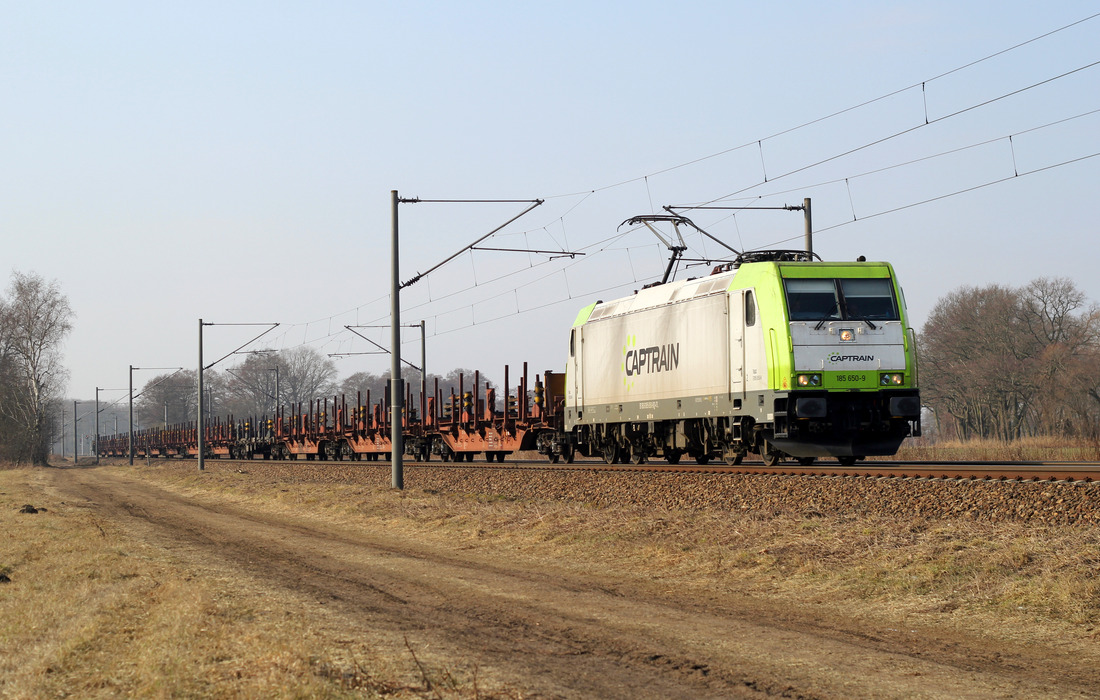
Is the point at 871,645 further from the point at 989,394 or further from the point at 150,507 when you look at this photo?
the point at 989,394

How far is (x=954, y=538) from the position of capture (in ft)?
38.9

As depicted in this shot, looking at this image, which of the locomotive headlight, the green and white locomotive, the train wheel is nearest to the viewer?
the locomotive headlight

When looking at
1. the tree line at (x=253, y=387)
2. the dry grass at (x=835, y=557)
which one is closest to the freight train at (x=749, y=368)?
the dry grass at (x=835, y=557)

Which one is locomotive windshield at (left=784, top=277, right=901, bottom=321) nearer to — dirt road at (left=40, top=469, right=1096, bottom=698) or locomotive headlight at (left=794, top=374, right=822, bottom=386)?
locomotive headlight at (left=794, top=374, right=822, bottom=386)

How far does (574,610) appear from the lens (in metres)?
9.60

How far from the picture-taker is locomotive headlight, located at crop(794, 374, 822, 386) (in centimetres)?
1992

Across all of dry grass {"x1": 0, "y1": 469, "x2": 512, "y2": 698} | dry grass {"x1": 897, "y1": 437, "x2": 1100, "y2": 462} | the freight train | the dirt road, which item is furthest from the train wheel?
dry grass {"x1": 0, "y1": 469, "x2": 512, "y2": 698}

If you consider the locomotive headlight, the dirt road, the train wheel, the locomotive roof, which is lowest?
the dirt road

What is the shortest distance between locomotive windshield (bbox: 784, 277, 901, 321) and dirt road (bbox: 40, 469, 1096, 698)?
9577 millimetres

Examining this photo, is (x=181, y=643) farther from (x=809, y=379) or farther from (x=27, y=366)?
(x=27, y=366)

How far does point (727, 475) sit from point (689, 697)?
13167mm

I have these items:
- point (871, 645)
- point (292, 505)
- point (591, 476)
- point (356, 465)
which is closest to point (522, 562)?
point (871, 645)

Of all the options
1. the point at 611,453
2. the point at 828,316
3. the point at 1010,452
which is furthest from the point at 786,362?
the point at 1010,452

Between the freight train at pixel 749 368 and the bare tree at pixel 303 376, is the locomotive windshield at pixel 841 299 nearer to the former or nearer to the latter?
the freight train at pixel 749 368
